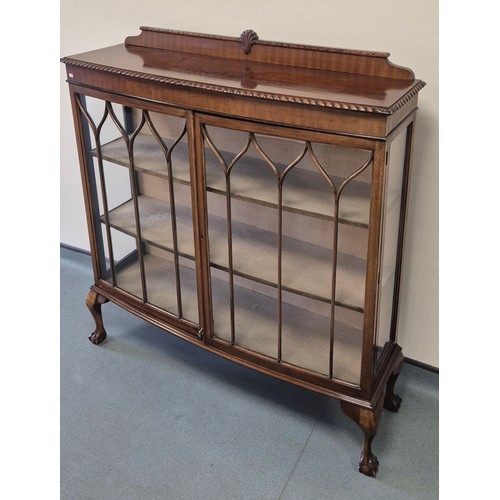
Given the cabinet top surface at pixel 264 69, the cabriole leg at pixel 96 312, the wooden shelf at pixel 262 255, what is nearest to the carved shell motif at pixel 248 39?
the cabinet top surface at pixel 264 69

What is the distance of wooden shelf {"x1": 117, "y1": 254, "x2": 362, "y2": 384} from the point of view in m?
1.31

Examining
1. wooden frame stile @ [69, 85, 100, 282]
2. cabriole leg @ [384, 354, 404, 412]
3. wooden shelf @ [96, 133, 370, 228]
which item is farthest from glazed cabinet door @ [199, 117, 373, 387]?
wooden frame stile @ [69, 85, 100, 282]

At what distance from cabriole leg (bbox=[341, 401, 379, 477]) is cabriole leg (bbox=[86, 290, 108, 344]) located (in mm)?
755

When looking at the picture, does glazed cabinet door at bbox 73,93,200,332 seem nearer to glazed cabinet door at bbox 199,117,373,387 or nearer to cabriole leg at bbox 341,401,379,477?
glazed cabinet door at bbox 199,117,373,387

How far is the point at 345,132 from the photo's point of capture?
3.47ft

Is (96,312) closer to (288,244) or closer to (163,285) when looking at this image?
(163,285)

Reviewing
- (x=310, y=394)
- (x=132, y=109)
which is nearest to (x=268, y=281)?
(x=310, y=394)

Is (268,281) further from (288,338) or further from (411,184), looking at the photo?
(411,184)

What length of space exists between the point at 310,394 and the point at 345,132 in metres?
0.75

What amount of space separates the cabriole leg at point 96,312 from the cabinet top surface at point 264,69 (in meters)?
0.63

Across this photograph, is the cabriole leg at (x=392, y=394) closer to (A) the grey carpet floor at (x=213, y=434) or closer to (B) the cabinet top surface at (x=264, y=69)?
(A) the grey carpet floor at (x=213, y=434)

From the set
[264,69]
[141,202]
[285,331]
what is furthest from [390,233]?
[141,202]

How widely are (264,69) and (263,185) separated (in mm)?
249

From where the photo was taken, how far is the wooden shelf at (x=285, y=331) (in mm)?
1312
